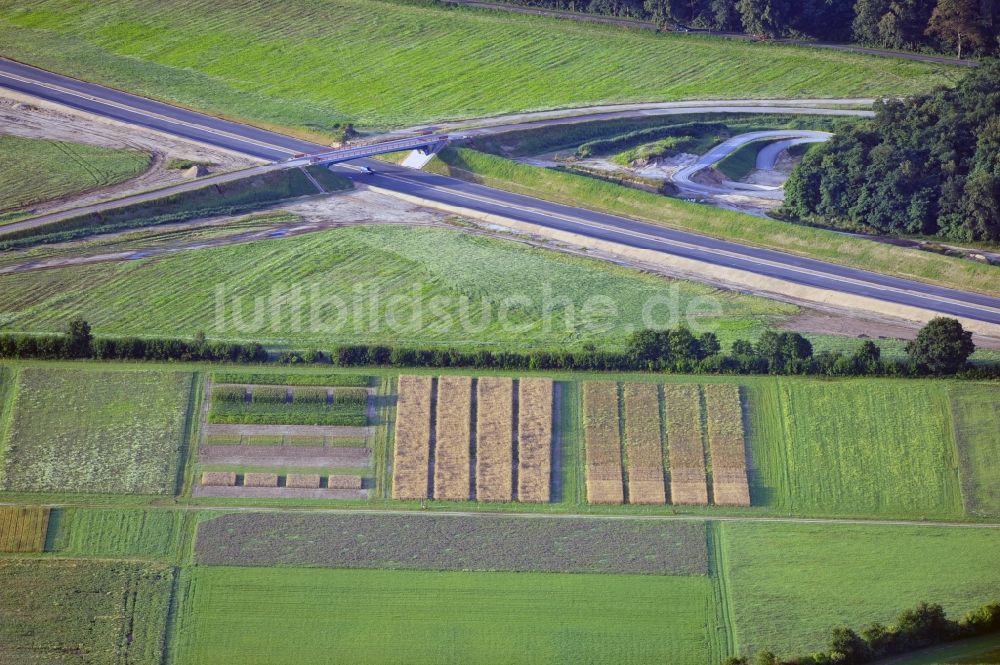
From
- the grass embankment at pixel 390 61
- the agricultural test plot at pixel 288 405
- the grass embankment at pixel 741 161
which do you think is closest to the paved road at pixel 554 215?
the grass embankment at pixel 390 61

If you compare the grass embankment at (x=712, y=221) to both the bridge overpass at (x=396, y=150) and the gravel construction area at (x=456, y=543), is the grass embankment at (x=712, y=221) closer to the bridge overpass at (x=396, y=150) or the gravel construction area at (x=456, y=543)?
the bridge overpass at (x=396, y=150)

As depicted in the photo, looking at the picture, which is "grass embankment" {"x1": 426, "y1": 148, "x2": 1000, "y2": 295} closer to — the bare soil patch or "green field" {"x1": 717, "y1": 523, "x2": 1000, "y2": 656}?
"green field" {"x1": 717, "y1": 523, "x2": 1000, "y2": 656}

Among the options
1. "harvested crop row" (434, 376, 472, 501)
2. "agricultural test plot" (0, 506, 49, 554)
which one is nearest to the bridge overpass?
"harvested crop row" (434, 376, 472, 501)

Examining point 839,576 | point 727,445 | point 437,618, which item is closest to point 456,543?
point 437,618

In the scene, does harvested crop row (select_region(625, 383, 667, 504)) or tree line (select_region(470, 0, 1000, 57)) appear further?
tree line (select_region(470, 0, 1000, 57))

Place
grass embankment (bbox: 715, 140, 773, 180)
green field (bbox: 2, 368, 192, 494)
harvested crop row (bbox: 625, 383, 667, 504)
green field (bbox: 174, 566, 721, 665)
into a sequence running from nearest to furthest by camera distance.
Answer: green field (bbox: 174, 566, 721, 665) → green field (bbox: 2, 368, 192, 494) → harvested crop row (bbox: 625, 383, 667, 504) → grass embankment (bbox: 715, 140, 773, 180)
